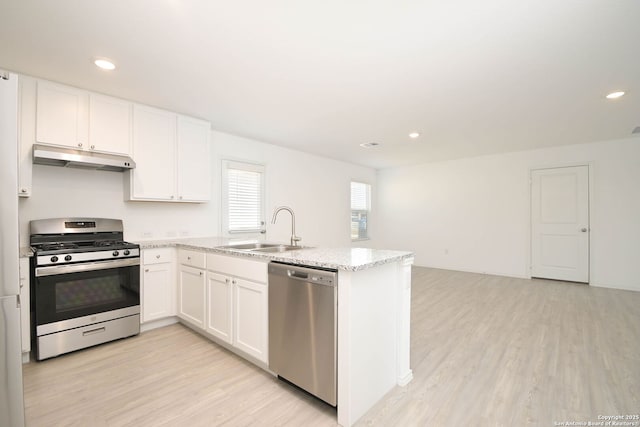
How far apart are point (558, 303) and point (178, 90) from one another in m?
5.24

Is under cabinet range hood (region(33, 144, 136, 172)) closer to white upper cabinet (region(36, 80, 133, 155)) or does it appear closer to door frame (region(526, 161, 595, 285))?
white upper cabinet (region(36, 80, 133, 155))

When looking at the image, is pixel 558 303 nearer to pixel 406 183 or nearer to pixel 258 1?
pixel 406 183

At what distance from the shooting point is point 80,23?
5.90 ft

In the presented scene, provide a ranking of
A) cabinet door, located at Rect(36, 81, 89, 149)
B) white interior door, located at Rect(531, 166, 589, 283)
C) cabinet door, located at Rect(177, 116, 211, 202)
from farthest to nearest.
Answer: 1. white interior door, located at Rect(531, 166, 589, 283)
2. cabinet door, located at Rect(177, 116, 211, 202)
3. cabinet door, located at Rect(36, 81, 89, 149)

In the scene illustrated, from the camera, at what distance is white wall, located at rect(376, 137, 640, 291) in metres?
4.57

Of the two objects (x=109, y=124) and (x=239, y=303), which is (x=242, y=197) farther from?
(x=239, y=303)

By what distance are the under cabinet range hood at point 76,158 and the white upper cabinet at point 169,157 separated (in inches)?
8.6

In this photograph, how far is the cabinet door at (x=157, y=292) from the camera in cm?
290

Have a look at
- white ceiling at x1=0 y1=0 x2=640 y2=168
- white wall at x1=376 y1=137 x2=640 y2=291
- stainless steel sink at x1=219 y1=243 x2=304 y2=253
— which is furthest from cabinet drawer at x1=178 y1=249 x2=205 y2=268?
white wall at x1=376 y1=137 x2=640 y2=291

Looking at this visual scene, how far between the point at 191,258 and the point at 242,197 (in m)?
1.63

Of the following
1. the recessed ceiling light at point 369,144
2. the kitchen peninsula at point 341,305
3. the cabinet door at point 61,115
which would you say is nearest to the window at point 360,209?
the recessed ceiling light at point 369,144

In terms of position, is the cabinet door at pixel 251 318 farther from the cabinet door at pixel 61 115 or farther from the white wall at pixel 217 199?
the cabinet door at pixel 61 115

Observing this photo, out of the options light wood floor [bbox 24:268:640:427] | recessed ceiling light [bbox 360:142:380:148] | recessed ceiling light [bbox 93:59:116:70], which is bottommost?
light wood floor [bbox 24:268:640:427]

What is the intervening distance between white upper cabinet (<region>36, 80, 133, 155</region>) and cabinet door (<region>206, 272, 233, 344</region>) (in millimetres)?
1637
